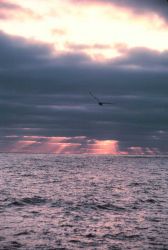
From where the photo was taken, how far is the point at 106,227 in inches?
1266

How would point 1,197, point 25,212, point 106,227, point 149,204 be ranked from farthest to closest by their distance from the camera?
1. point 1,197
2. point 149,204
3. point 25,212
4. point 106,227

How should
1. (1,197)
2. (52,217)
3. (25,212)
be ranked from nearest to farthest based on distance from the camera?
(52,217)
(25,212)
(1,197)

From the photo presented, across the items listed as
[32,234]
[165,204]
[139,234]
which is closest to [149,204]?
[165,204]

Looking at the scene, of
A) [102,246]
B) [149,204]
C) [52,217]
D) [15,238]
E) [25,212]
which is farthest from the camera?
[149,204]

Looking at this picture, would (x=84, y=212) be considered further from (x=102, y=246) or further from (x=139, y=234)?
(x=102, y=246)

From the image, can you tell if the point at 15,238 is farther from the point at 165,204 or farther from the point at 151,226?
the point at 165,204

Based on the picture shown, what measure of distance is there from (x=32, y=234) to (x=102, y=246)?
5.59 metres

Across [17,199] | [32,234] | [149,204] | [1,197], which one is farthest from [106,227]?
[1,197]

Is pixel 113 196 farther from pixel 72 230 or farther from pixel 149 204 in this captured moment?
pixel 72 230

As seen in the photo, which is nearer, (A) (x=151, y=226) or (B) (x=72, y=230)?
(B) (x=72, y=230)

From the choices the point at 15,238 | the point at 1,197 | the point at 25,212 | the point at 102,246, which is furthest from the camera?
the point at 1,197

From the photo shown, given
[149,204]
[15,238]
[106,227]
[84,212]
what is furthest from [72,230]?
[149,204]

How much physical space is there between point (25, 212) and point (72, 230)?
10068 millimetres

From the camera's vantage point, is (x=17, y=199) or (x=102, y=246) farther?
(x=17, y=199)
